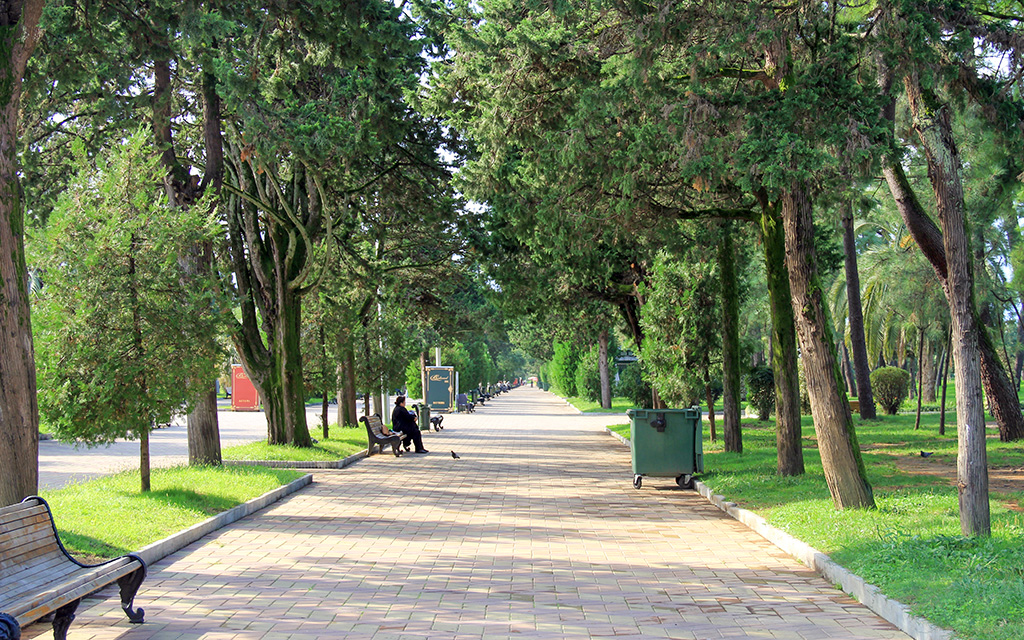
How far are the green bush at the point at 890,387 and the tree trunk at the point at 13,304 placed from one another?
31.7 m

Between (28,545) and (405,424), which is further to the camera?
(405,424)

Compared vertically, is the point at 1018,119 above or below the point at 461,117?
below

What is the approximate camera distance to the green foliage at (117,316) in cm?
1118

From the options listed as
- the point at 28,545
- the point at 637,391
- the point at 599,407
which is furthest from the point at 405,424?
the point at 599,407

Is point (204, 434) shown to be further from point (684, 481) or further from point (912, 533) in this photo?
point (912, 533)

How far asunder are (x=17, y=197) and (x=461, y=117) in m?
9.18

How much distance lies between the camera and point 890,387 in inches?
1346

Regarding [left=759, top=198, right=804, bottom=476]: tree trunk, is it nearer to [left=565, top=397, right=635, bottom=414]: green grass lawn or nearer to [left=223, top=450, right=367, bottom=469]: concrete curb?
[left=223, top=450, right=367, bottom=469]: concrete curb

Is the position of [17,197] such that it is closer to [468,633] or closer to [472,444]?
[468,633]

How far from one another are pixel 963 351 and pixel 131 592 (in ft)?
23.4

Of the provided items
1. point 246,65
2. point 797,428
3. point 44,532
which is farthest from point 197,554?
point 797,428

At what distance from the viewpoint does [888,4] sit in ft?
34.0

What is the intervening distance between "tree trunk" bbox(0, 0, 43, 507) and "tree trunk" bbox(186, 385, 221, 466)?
7.79 meters

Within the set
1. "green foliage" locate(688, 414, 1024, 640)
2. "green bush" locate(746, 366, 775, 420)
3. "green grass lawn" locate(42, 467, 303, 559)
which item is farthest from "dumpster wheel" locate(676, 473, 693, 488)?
"green bush" locate(746, 366, 775, 420)
